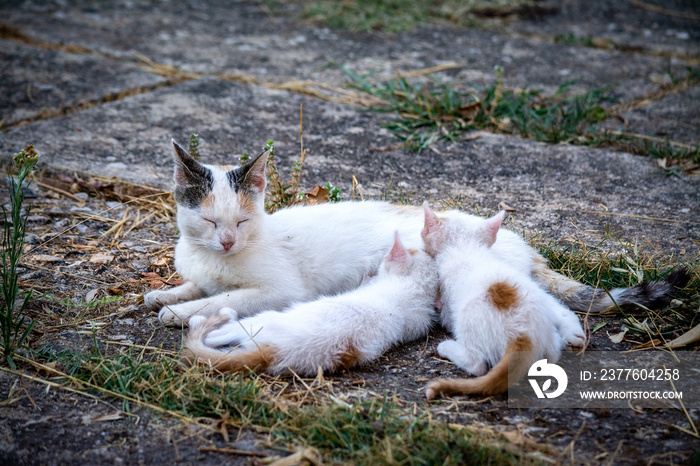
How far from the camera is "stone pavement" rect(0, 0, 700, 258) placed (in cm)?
404

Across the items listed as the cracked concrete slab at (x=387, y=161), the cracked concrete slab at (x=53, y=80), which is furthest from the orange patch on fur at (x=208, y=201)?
the cracked concrete slab at (x=53, y=80)

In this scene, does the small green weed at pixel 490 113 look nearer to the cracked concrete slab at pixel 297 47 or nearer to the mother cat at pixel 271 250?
the cracked concrete slab at pixel 297 47

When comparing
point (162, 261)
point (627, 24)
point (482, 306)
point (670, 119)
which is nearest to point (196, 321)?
point (162, 261)

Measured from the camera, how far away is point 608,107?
16.9ft

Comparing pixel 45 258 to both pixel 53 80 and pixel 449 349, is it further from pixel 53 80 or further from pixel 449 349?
pixel 53 80

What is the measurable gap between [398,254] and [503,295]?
0.57 m

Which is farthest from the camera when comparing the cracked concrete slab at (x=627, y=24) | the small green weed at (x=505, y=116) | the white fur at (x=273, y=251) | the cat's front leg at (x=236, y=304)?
the cracked concrete slab at (x=627, y=24)

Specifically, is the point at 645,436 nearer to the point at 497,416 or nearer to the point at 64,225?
the point at 497,416

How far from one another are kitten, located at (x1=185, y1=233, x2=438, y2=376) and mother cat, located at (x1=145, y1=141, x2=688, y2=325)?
0.24 metres

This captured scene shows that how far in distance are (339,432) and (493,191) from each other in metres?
2.44

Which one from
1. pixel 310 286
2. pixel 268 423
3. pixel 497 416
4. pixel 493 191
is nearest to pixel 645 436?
pixel 497 416

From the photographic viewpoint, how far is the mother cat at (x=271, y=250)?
111 inches

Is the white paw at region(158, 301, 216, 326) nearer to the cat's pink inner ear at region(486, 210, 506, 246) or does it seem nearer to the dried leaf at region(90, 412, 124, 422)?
the dried leaf at region(90, 412, 124, 422)

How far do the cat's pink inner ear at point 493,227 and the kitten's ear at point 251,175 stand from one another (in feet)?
3.63
